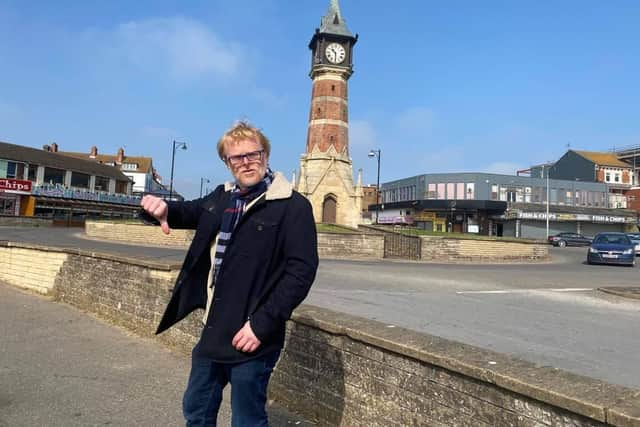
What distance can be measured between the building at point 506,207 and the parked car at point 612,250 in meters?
31.5

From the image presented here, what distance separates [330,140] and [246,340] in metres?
31.4

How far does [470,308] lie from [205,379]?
7547mm

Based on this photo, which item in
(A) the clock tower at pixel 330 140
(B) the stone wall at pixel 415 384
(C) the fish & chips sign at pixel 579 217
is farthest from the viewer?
(C) the fish & chips sign at pixel 579 217

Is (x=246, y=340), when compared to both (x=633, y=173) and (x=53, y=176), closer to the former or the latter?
(x=53, y=176)

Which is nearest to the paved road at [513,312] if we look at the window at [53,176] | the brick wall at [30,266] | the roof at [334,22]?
the brick wall at [30,266]

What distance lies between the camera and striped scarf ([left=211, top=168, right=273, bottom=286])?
2539mm

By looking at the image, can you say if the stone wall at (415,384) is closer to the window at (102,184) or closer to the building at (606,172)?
the window at (102,184)

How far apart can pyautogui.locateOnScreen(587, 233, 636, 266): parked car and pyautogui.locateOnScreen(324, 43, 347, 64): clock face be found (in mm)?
21411

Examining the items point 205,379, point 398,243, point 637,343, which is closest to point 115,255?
point 205,379

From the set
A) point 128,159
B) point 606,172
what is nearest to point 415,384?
point 606,172

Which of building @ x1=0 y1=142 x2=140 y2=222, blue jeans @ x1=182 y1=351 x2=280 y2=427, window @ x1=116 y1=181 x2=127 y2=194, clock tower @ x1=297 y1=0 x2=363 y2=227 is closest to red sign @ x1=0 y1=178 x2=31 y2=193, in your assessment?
building @ x1=0 y1=142 x2=140 y2=222

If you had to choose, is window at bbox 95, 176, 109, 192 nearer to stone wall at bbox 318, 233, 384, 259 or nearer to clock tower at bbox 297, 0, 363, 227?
clock tower at bbox 297, 0, 363, 227

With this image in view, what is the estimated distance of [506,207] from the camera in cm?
5631

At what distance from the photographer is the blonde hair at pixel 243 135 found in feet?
8.70
